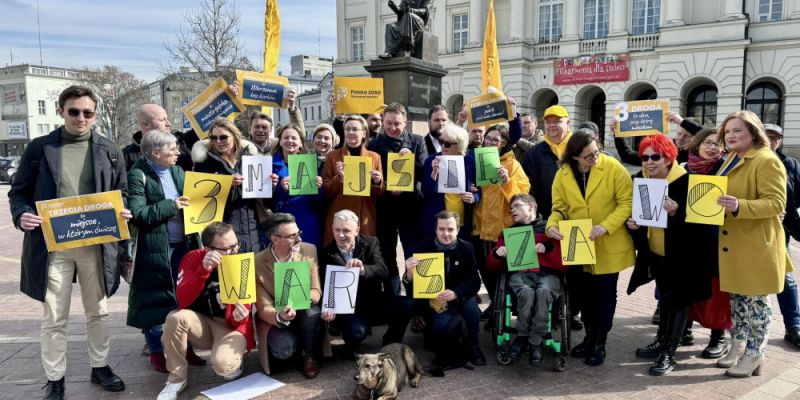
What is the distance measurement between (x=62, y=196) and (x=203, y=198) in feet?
3.41

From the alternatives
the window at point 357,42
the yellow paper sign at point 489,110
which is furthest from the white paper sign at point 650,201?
the window at point 357,42

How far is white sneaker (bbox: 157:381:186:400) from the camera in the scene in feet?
13.3

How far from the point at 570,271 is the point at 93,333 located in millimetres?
4228

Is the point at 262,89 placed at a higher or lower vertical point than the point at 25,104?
lower

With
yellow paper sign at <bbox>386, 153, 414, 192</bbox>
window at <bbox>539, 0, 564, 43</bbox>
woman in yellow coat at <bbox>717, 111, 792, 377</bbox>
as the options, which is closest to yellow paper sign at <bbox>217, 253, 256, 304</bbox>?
yellow paper sign at <bbox>386, 153, 414, 192</bbox>

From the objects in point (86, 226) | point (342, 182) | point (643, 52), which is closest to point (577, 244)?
point (342, 182)

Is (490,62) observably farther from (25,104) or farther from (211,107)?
(25,104)

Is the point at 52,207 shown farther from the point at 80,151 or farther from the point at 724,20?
the point at 724,20

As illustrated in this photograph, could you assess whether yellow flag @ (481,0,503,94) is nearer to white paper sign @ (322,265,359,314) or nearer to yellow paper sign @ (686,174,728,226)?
yellow paper sign @ (686,174,728,226)

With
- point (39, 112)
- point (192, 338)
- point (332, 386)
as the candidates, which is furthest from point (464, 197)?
point (39, 112)

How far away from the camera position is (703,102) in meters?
30.9

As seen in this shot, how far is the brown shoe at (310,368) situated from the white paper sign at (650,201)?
10.0ft

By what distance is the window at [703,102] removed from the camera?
3052 centimetres

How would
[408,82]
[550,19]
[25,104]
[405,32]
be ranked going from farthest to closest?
[25,104]
[550,19]
[405,32]
[408,82]
